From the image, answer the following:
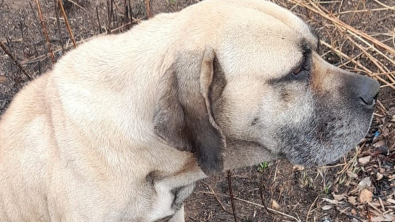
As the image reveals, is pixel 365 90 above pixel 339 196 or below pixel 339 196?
above

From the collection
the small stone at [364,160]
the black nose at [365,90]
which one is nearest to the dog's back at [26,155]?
the black nose at [365,90]

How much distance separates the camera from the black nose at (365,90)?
8.87 feet

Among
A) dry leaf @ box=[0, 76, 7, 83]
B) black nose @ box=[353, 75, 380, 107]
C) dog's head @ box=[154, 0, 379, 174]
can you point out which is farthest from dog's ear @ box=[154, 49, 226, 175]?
dry leaf @ box=[0, 76, 7, 83]

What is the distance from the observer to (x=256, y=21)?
253 cm

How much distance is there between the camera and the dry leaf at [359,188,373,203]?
398cm

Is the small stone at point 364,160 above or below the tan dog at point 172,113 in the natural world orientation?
below

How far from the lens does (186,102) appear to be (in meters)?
2.46

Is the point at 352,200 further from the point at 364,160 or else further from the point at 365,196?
the point at 364,160

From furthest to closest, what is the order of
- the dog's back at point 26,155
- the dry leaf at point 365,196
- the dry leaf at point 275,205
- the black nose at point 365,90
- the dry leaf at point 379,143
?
1. the dry leaf at point 379,143
2. the dry leaf at point 275,205
3. the dry leaf at point 365,196
4. the dog's back at point 26,155
5. the black nose at point 365,90

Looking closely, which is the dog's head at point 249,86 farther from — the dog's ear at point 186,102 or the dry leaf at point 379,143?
the dry leaf at point 379,143

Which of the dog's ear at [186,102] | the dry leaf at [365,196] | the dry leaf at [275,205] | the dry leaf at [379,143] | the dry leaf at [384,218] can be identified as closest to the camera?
the dog's ear at [186,102]

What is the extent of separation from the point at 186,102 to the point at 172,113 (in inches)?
2.9

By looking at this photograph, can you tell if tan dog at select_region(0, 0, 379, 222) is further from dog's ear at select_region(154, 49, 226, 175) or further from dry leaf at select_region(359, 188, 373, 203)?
dry leaf at select_region(359, 188, 373, 203)

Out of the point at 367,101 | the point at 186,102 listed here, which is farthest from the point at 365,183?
the point at 186,102
